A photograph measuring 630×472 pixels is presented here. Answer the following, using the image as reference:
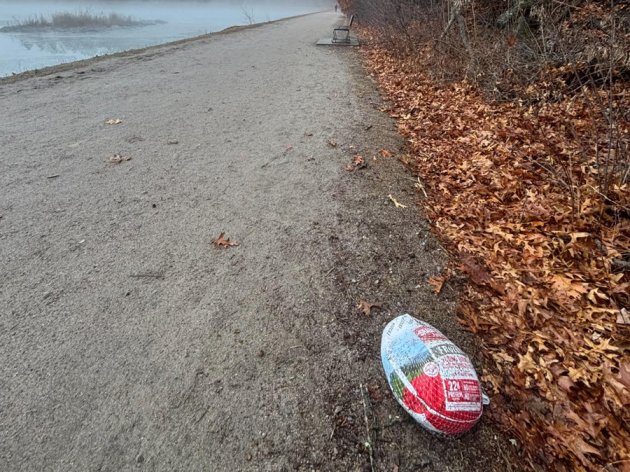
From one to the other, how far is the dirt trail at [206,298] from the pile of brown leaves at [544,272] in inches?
11.2

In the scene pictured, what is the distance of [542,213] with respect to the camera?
121 inches

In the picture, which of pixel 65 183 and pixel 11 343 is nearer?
pixel 11 343

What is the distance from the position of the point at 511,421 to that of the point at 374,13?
59.6 ft

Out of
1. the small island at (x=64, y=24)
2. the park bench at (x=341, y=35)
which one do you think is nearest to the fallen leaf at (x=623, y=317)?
the park bench at (x=341, y=35)

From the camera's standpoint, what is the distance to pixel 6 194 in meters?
3.81

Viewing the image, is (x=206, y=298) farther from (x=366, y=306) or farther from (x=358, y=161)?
(x=358, y=161)

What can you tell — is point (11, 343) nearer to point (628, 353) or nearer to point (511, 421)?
point (511, 421)

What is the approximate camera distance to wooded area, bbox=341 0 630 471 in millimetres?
1902

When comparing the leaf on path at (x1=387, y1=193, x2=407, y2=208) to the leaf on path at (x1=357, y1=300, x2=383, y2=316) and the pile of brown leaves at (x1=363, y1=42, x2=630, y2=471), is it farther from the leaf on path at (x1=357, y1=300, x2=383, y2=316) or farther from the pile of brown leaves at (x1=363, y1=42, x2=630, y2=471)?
the leaf on path at (x1=357, y1=300, x2=383, y2=316)

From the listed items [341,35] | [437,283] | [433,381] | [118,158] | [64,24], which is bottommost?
[437,283]

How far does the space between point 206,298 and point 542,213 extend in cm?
329

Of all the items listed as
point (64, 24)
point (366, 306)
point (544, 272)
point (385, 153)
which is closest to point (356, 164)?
point (385, 153)

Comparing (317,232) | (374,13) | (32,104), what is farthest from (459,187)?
(374,13)

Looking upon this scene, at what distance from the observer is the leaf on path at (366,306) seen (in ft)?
8.37
